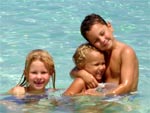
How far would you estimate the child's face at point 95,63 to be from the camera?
5.41m

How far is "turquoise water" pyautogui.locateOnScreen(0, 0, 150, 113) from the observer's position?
18.8 ft

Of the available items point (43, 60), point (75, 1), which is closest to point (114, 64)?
point (43, 60)

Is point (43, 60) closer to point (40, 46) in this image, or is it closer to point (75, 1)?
point (40, 46)

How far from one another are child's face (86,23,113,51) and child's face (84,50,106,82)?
3.9 inches

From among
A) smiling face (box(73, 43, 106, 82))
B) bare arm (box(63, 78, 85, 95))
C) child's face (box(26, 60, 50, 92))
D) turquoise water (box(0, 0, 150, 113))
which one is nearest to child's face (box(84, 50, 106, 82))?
smiling face (box(73, 43, 106, 82))

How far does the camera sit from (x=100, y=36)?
5352 mm

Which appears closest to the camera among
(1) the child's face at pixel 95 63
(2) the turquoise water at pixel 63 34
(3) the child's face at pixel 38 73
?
(3) the child's face at pixel 38 73

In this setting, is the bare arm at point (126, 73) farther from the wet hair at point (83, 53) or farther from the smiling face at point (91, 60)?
the wet hair at point (83, 53)

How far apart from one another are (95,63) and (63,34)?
13.2 feet

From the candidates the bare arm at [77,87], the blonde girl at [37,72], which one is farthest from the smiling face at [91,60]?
the blonde girl at [37,72]

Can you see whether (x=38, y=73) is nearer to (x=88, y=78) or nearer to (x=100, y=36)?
(x=88, y=78)

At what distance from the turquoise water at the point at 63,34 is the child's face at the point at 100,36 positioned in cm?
63

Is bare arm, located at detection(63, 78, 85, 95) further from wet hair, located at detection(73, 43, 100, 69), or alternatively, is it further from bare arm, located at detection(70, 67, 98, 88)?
wet hair, located at detection(73, 43, 100, 69)

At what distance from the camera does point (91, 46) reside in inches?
216
